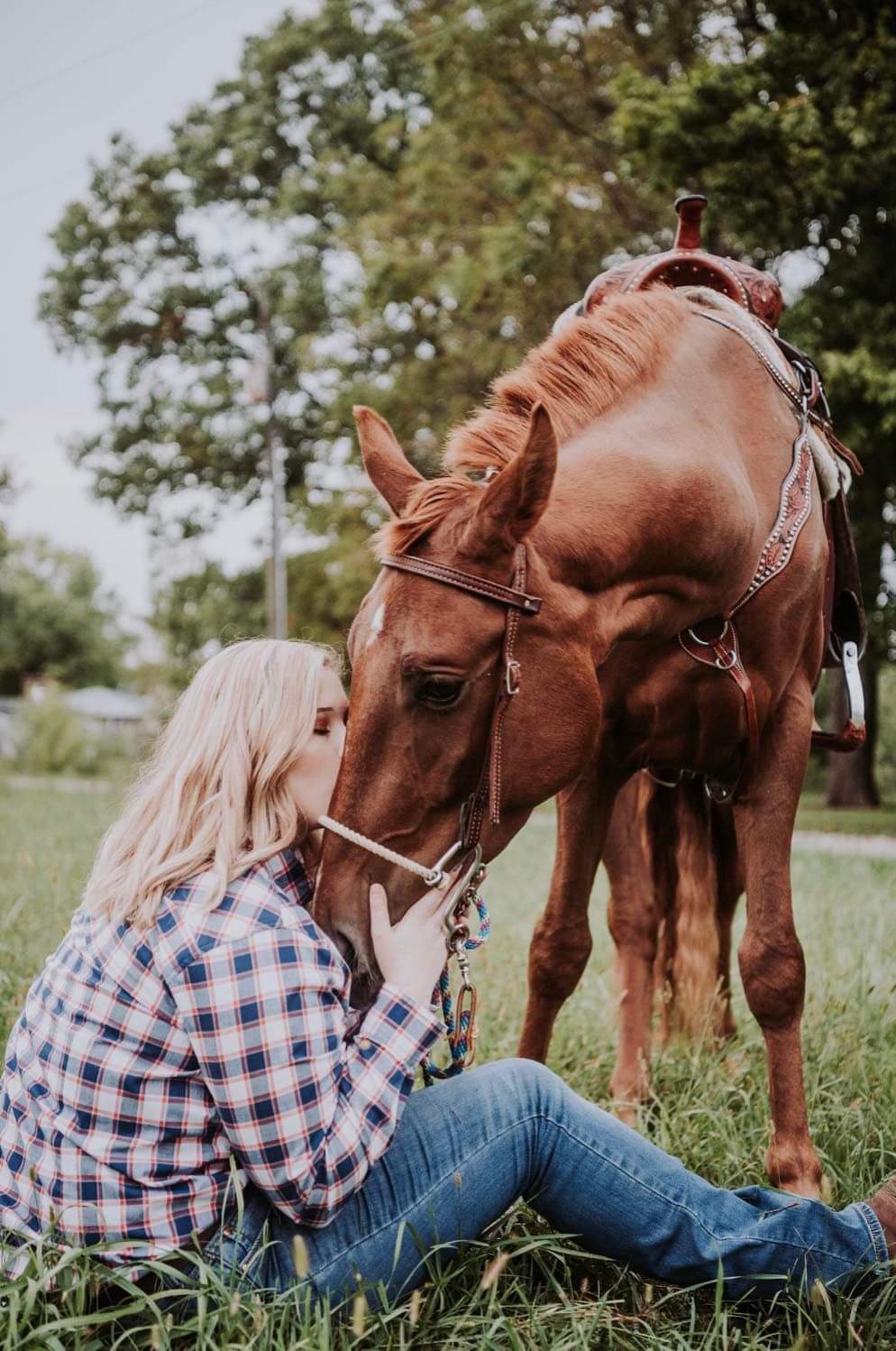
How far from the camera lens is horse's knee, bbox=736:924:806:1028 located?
275cm

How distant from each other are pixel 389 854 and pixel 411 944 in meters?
0.17

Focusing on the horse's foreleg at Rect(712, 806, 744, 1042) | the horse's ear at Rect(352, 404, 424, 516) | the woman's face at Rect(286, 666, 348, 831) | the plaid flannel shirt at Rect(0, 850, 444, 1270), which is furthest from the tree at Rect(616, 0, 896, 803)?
the plaid flannel shirt at Rect(0, 850, 444, 1270)

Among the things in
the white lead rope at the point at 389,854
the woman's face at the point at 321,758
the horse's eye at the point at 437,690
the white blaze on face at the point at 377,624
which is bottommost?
the white lead rope at the point at 389,854

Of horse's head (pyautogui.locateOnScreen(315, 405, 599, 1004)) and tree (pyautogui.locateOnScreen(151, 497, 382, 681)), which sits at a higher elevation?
tree (pyautogui.locateOnScreen(151, 497, 382, 681))

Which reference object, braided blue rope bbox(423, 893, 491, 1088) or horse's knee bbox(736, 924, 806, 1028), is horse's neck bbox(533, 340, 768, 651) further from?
horse's knee bbox(736, 924, 806, 1028)

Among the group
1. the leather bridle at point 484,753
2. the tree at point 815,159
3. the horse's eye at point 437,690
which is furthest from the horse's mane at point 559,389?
the tree at point 815,159

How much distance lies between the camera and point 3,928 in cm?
472

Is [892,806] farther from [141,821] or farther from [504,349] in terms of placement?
[141,821]

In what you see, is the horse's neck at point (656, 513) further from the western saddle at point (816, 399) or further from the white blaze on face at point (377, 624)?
the western saddle at point (816, 399)

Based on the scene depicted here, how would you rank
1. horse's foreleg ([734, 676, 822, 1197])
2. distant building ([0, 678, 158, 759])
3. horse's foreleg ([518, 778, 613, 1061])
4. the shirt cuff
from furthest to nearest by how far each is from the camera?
distant building ([0, 678, 158, 759]) → horse's foreleg ([518, 778, 613, 1061]) → horse's foreleg ([734, 676, 822, 1197]) → the shirt cuff

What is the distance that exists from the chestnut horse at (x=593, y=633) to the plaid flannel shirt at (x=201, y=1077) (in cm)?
18

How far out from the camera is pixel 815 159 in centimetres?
1102

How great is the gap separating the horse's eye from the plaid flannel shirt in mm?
438

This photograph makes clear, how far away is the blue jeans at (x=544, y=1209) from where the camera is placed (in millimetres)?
1964
